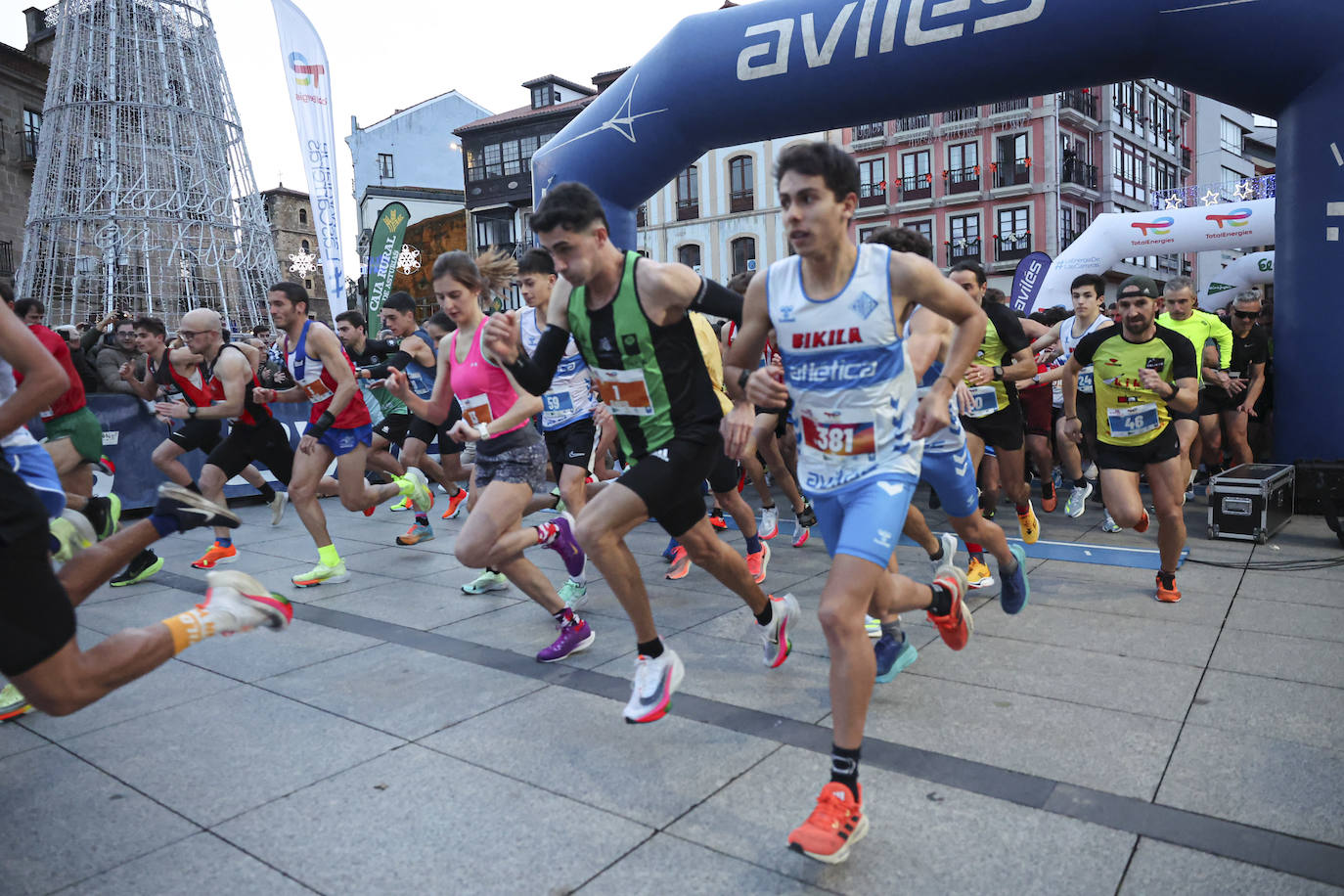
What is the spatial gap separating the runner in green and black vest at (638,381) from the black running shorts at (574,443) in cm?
235

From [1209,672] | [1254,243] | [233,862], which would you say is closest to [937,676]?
[1209,672]

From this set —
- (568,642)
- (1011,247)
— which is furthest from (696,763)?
(1011,247)

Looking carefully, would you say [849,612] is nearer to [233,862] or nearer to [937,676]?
[937,676]

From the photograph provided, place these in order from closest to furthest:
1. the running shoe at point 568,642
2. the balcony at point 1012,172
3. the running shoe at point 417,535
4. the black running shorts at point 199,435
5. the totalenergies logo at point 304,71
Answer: the running shoe at point 568,642, the black running shorts at point 199,435, the running shoe at point 417,535, the totalenergies logo at point 304,71, the balcony at point 1012,172

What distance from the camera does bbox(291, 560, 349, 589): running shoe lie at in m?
6.24

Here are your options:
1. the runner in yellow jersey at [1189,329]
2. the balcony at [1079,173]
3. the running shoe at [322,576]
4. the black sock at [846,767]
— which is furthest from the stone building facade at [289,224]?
the black sock at [846,767]

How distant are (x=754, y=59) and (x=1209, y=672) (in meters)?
6.47

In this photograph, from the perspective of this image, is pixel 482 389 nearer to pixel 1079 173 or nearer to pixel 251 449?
pixel 251 449

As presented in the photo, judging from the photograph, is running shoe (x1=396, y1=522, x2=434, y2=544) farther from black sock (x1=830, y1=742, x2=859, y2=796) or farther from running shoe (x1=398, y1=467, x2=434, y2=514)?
black sock (x1=830, y1=742, x2=859, y2=796)

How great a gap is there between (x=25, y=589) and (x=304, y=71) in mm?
13937

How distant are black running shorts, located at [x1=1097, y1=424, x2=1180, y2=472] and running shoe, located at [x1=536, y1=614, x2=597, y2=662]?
3.38 metres

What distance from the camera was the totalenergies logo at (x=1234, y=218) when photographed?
17.7m

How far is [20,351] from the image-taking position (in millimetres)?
2527

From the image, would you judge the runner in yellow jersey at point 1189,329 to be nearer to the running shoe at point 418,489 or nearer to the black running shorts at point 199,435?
the running shoe at point 418,489
